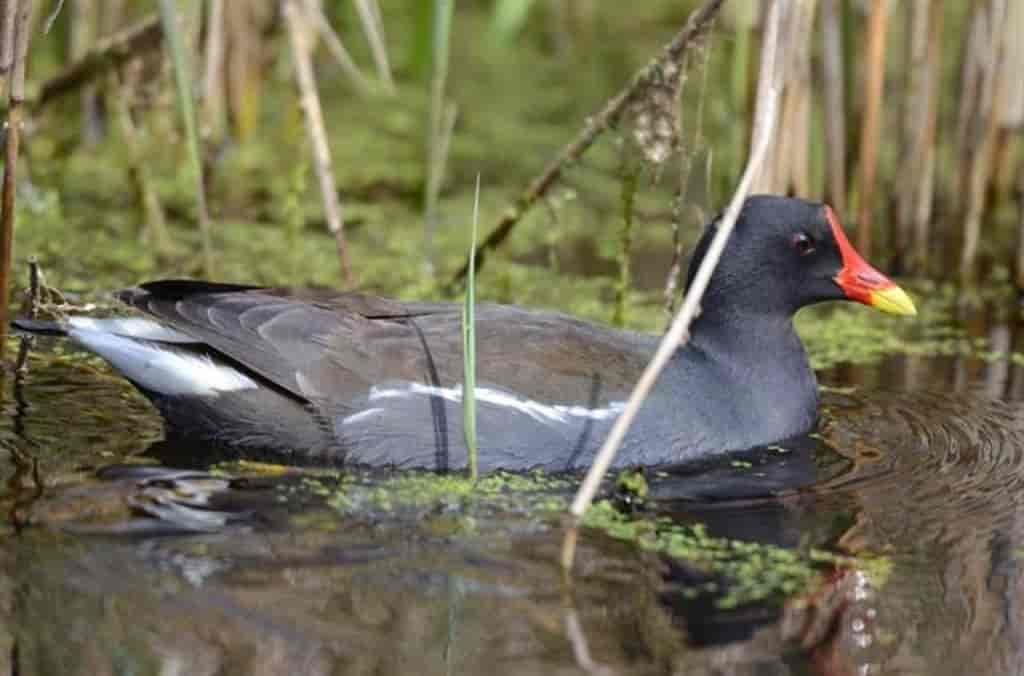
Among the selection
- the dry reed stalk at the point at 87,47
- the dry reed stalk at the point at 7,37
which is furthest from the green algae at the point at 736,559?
the dry reed stalk at the point at 87,47

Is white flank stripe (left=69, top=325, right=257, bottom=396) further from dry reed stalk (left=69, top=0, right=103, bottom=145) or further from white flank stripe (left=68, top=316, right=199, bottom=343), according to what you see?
dry reed stalk (left=69, top=0, right=103, bottom=145)

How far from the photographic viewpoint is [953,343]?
5.82m

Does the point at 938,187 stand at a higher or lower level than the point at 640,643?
higher

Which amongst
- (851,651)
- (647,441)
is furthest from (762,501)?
(851,651)

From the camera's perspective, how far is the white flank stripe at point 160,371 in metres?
4.40

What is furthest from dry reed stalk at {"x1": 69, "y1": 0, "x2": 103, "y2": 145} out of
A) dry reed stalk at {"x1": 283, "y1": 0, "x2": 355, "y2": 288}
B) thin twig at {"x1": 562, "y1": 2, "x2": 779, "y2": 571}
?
thin twig at {"x1": 562, "y1": 2, "x2": 779, "y2": 571}

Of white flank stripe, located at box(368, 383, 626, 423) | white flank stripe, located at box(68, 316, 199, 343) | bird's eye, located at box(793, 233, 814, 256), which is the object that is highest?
bird's eye, located at box(793, 233, 814, 256)

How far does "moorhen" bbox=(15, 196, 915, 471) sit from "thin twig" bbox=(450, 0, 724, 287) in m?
0.57

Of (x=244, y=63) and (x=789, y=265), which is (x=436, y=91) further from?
(x=244, y=63)

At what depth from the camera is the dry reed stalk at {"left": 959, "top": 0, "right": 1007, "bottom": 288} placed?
587cm

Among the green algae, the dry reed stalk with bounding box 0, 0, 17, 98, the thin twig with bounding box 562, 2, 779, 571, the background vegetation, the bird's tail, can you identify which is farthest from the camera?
the background vegetation

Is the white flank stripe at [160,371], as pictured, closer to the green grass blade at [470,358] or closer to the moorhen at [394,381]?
the moorhen at [394,381]

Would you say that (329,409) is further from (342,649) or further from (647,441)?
(342,649)

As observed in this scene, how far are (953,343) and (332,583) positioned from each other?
2.87 m
